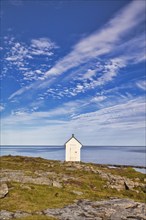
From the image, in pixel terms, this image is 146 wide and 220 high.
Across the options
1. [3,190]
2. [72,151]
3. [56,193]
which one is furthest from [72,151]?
[3,190]

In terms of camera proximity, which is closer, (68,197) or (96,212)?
(96,212)

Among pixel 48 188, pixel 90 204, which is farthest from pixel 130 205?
pixel 48 188

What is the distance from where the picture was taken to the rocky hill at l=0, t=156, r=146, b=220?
28672mm

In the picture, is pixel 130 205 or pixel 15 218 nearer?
pixel 15 218

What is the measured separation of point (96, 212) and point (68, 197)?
748 cm

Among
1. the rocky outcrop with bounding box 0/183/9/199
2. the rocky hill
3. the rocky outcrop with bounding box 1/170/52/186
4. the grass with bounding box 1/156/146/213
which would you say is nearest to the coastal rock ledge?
the rocky hill

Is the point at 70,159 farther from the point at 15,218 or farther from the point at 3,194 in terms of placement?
the point at 15,218

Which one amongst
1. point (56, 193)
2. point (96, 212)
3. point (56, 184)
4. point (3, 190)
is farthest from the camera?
point (56, 184)

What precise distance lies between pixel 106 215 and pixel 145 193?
21075 millimetres

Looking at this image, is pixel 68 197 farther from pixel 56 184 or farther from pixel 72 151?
pixel 72 151

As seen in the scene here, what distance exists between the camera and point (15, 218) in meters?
26.4

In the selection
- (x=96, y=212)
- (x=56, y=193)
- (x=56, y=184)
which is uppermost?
(x=56, y=184)

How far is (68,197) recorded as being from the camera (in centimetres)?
3625

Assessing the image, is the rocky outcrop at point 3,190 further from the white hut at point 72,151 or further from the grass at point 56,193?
the white hut at point 72,151
